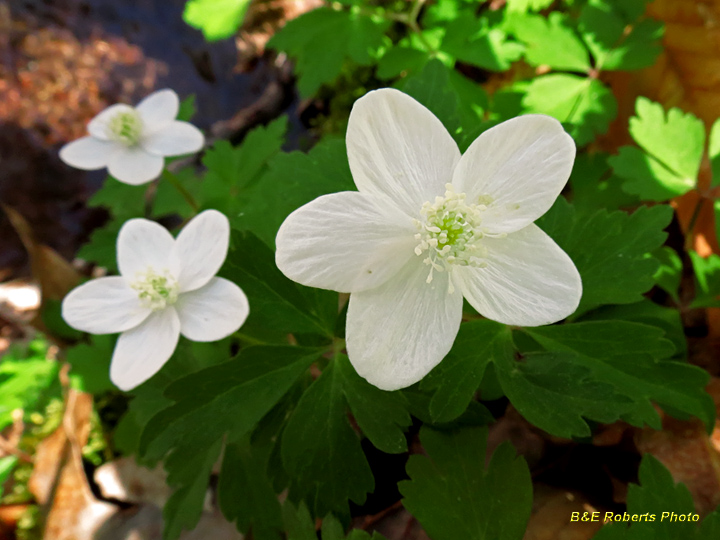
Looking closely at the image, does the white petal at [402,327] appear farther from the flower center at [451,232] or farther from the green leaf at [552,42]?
the green leaf at [552,42]

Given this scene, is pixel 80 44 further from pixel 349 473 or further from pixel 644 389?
pixel 644 389

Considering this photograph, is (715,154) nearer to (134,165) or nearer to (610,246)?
(610,246)

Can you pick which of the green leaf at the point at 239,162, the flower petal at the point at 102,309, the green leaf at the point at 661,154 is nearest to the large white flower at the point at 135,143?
the green leaf at the point at 239,162

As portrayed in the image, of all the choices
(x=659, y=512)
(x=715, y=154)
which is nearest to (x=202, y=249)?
(x=659, y=512)

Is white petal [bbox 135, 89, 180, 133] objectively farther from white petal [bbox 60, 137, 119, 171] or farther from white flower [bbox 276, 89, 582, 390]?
white flower [bbox 276, 89, 582, 390]

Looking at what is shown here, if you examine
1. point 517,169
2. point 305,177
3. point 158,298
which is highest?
point 517,169

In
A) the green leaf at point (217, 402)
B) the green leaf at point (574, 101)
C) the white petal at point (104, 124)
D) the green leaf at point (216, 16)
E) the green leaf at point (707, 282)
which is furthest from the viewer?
the green leaf at point (216, 16)
